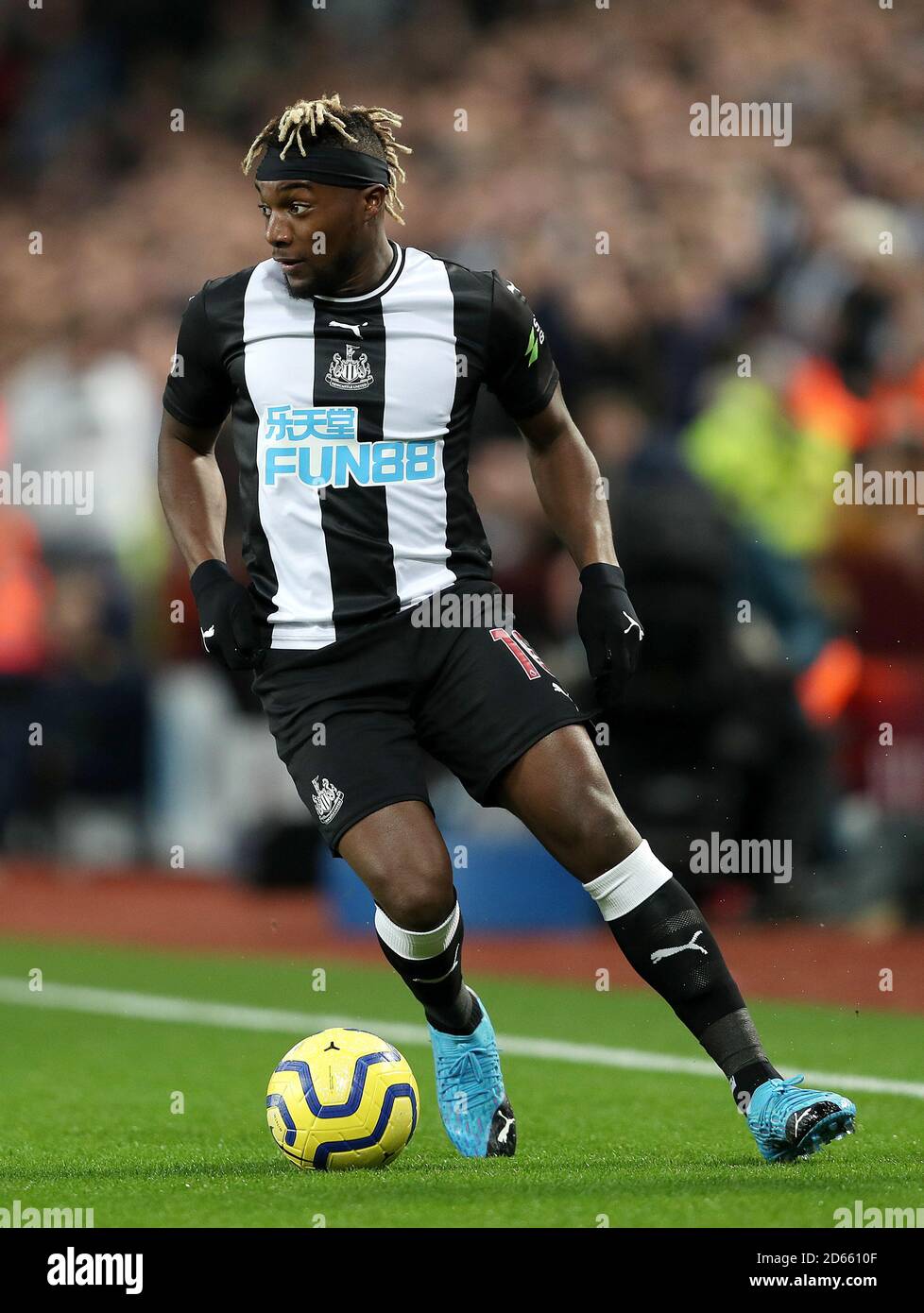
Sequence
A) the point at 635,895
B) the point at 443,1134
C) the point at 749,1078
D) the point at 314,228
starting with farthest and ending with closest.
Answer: the point at 443,1134, the point at 314,228, the point at 635,895, the point at 749,1078

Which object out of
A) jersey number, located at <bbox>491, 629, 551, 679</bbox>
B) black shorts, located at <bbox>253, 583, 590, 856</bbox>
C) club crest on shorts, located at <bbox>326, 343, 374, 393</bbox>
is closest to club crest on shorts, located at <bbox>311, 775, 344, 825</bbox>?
black shorts, located at <bbox>253, 583, 590, 856</bbox>

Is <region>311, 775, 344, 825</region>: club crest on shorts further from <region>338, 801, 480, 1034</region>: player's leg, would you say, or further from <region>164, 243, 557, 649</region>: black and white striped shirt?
<region>164, 243, 557, 649</region>: black and white striped shirt

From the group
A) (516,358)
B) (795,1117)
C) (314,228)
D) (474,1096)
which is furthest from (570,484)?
(795,1117)

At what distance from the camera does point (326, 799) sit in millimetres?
5223

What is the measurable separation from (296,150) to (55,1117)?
8.97ft

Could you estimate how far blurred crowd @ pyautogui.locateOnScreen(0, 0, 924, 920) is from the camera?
10.3m

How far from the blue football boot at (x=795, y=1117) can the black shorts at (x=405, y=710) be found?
958 millimetres

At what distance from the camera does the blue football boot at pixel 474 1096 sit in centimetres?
539

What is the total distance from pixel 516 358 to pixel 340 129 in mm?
697

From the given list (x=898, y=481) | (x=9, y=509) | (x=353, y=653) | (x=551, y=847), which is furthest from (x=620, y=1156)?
(x=9, y=509)

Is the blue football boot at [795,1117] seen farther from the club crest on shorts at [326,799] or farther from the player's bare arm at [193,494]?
the player's bare arm at [193,494]

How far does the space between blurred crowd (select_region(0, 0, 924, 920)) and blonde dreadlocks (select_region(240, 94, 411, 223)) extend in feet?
14.8

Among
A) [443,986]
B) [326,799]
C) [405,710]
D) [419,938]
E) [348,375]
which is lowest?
[443,986]

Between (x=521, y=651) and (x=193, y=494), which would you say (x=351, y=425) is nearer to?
(x=193, y=494)
